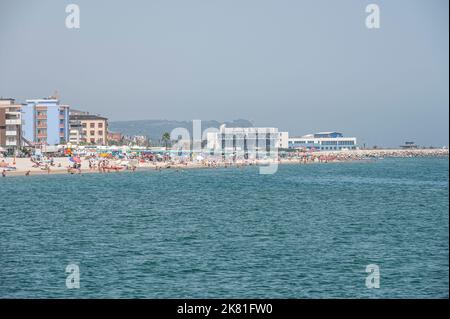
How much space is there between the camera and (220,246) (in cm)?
3678

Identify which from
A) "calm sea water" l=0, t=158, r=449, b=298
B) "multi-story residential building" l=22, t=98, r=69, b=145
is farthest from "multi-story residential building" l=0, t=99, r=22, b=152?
"calm sea water" l=0, t=158, r=449, b=298

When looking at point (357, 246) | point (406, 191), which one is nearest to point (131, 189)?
point (406, 191)

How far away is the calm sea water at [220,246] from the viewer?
27281mm

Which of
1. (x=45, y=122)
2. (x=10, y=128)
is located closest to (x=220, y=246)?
(x=10, y=128)

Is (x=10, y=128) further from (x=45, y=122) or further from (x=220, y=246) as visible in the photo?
(x=220, y=246)

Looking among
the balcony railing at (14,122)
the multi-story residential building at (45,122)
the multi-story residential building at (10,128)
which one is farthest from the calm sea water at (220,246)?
the multi-story residential building at (45,122)

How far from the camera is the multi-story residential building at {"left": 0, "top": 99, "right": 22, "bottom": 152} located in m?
130

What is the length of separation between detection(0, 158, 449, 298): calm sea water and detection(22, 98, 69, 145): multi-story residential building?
7407cm

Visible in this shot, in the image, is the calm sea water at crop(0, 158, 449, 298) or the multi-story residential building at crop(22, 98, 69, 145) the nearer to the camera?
the calm sea water at crop(0, 158, 449, 298)

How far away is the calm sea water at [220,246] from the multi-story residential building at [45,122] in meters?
74.1

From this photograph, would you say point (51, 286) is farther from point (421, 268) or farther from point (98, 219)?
point (98, 219)

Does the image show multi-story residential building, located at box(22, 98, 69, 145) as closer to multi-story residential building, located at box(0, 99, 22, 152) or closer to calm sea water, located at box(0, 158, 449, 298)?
multi-story residential building, located at box(0, 99, 22, 152)

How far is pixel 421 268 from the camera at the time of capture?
31203mm
